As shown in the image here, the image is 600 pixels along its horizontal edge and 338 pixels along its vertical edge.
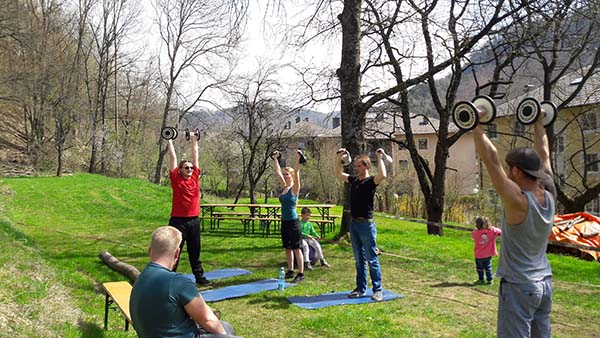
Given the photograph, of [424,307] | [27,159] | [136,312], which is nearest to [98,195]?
[27,159]

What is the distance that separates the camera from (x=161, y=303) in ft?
9.29

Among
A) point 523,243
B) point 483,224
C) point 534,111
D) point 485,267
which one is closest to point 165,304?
point 523,243

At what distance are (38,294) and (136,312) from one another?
316 centimetres

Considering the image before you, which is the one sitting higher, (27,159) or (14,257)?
(27,159)

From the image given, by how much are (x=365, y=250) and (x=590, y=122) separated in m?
30.6

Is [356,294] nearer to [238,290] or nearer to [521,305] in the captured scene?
[238,290]

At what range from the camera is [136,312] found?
291cm

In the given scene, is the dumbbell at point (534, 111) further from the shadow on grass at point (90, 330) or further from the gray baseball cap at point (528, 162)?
the shadow on grass at point (90, 330)

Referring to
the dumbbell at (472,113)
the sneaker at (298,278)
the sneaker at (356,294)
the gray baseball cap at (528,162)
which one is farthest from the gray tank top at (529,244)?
the sneaker at (298,278)

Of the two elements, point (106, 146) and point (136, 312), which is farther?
point (106, 146)

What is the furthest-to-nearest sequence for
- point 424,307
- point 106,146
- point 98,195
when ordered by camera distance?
point 106,146
point 98,195
point 424,307

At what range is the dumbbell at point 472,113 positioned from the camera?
9.57ft

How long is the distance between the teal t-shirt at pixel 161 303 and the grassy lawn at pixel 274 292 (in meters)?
1.84

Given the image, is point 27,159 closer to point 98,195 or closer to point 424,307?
point 98,195
